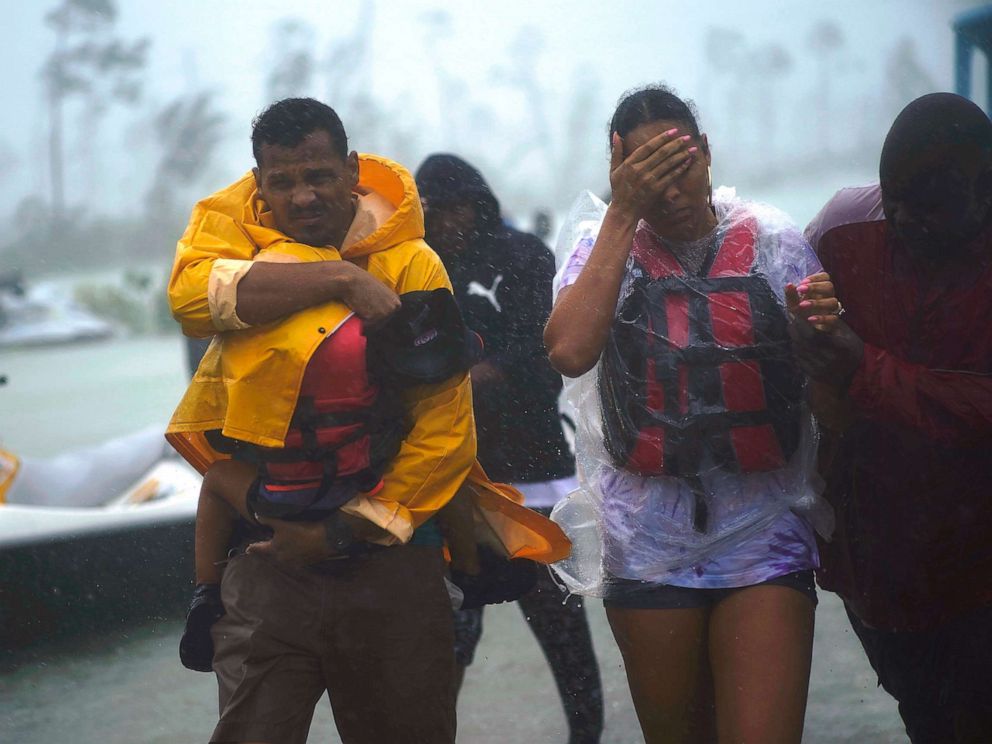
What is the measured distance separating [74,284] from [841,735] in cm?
1769

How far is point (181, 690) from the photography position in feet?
16.2

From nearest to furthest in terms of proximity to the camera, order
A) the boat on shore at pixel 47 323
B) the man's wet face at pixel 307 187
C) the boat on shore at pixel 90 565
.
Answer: the man's wet face at pixel 307 187 < the boat on shore at pixel 90 565 < the boat on shore at pixel 47 323

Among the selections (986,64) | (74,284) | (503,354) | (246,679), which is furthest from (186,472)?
(74,284)

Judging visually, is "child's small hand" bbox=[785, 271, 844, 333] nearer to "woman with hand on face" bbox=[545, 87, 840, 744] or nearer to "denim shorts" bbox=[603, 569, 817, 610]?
"woman with hand on face" bbox=[545, 87, 840, 744]

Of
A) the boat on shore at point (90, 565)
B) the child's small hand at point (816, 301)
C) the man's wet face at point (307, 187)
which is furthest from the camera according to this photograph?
the boat on shore at point (90, 565)

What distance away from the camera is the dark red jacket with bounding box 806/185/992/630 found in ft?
8.11

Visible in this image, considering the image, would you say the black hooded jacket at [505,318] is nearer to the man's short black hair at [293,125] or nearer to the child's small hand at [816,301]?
the man's short black hair at [293,125]

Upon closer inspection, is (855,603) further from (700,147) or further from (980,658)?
(700,147)

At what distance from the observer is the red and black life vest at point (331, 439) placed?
7.97ft

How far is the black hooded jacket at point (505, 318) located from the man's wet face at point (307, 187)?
3.44ft

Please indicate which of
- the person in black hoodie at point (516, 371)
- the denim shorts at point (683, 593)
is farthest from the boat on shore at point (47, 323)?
the denim shorts at point (683, 593)

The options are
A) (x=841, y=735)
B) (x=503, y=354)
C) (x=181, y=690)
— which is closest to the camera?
(x=503, y=354)

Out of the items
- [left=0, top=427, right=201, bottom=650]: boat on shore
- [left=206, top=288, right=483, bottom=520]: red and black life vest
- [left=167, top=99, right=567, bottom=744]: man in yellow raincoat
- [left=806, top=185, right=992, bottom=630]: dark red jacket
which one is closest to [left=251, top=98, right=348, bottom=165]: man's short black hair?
[left=167, top=99, right=567, bottom=744]: man in yellow raincoat

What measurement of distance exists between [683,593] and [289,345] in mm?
929
